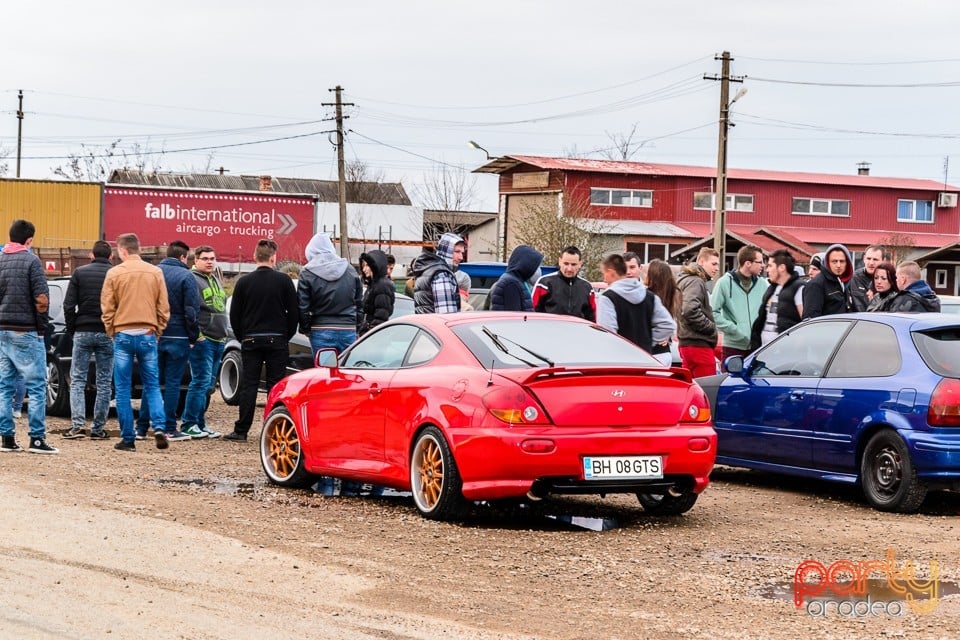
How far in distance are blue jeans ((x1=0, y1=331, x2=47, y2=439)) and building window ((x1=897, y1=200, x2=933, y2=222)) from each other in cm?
6668

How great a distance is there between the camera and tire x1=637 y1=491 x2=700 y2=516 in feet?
31.7

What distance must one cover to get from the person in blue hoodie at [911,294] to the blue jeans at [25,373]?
7529 mm

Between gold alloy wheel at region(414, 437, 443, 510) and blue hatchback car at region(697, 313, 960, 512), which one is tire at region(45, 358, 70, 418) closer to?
blue hatchback car at region(697, 313, 960, 512)

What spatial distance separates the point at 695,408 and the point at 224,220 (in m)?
49.0

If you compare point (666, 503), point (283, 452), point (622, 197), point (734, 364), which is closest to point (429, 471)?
point (666, 503)

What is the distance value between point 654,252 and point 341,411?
195 ft

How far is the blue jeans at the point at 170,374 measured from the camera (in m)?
14.5

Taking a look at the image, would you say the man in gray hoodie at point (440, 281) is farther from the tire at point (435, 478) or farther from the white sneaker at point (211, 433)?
the tire at point (435, 478)

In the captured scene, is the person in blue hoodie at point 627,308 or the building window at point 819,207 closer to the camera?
the person in blue hoodie at point 627,308

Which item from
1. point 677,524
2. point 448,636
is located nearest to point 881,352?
point 677,524

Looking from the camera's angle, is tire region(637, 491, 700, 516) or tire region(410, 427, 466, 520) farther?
tire region(637, 491, 700, 516)

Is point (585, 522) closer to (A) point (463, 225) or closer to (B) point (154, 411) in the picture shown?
(B) point (154, 411)

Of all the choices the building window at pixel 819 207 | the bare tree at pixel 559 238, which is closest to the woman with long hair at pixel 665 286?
the bare tree at pixel 559 238

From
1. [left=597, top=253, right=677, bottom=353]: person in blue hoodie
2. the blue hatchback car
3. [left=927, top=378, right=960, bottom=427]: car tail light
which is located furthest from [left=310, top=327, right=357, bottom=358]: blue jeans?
[left=927, top=378, right=960, bottom=427]: car tail light
